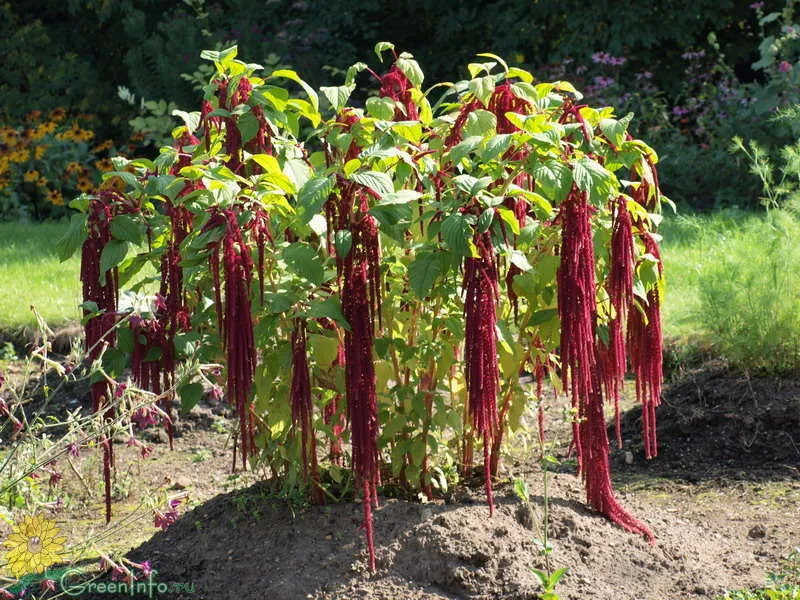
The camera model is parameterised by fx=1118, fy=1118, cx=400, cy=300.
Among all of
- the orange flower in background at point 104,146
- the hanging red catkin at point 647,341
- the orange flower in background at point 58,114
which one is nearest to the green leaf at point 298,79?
the hanging red catkin at point 647,341

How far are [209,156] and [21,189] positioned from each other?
24.2ft

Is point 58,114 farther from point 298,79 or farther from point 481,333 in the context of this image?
point 481,333

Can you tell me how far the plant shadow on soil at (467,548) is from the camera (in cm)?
294

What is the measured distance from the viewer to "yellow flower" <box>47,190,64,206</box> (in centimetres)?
934

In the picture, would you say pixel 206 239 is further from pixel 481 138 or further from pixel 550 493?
pixel 550 493

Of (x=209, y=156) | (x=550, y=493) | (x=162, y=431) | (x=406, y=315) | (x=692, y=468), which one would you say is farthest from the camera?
(x=162, y=431)

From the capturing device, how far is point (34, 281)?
6.58 meters

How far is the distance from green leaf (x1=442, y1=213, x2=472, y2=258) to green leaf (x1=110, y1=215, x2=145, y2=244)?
87cm

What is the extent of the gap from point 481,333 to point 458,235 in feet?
0.74

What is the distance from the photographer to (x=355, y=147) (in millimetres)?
2771

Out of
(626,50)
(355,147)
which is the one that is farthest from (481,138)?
(626,50)

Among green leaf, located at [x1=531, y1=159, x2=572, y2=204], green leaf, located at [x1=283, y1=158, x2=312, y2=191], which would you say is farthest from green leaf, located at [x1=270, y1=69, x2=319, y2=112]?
green leaf, located at [x1=531, y1=159, x2=572, y2=204]

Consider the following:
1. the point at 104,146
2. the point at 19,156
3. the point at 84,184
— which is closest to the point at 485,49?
the point at 104,146

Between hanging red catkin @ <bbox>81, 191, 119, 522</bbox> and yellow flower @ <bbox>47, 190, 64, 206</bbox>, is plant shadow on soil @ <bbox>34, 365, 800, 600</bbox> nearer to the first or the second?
hanging red catkin @ <bbox>81, 191, 119, 522</bbox>
